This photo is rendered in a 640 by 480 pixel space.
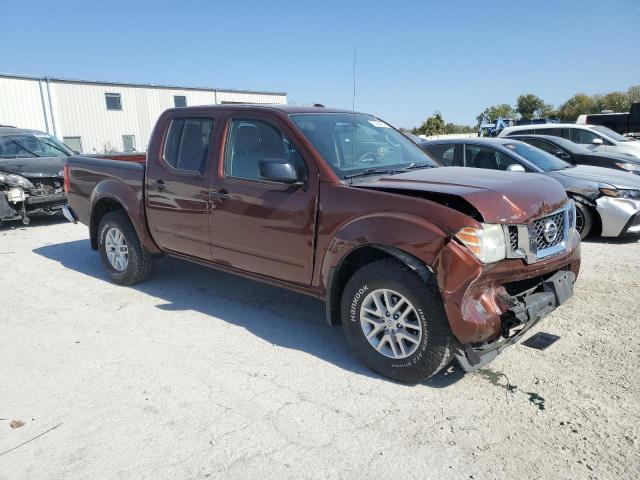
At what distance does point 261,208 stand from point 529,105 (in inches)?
2661

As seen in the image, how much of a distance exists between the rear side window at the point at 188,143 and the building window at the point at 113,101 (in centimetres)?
2610

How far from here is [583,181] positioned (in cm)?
718

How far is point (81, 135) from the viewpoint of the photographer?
26984 millimetres

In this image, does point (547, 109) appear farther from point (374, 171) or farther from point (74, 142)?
point (374, 171)


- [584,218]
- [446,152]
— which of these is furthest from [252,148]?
[584,218]

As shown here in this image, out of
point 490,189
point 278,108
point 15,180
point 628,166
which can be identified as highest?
point 278,108

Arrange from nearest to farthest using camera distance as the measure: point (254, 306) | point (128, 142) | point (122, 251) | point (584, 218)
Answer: point (254, 306) → point (122, 251) → point (584, 218) → point (128, 142)

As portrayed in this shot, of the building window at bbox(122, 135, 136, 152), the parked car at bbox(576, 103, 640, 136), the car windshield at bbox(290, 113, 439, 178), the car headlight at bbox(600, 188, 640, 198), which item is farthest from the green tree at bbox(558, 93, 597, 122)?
the car windshield at bbox(290, 113, 439, 178)

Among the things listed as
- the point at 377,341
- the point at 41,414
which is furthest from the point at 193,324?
the point at 377,341

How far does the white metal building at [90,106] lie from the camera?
2394 cm

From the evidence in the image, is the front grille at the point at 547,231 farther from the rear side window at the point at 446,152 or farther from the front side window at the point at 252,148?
the rear side window at the point at 446,152

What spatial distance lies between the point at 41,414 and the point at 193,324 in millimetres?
1563

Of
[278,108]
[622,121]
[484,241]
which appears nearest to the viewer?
[484,241]

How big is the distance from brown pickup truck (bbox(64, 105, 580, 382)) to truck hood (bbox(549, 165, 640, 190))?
3.67m
